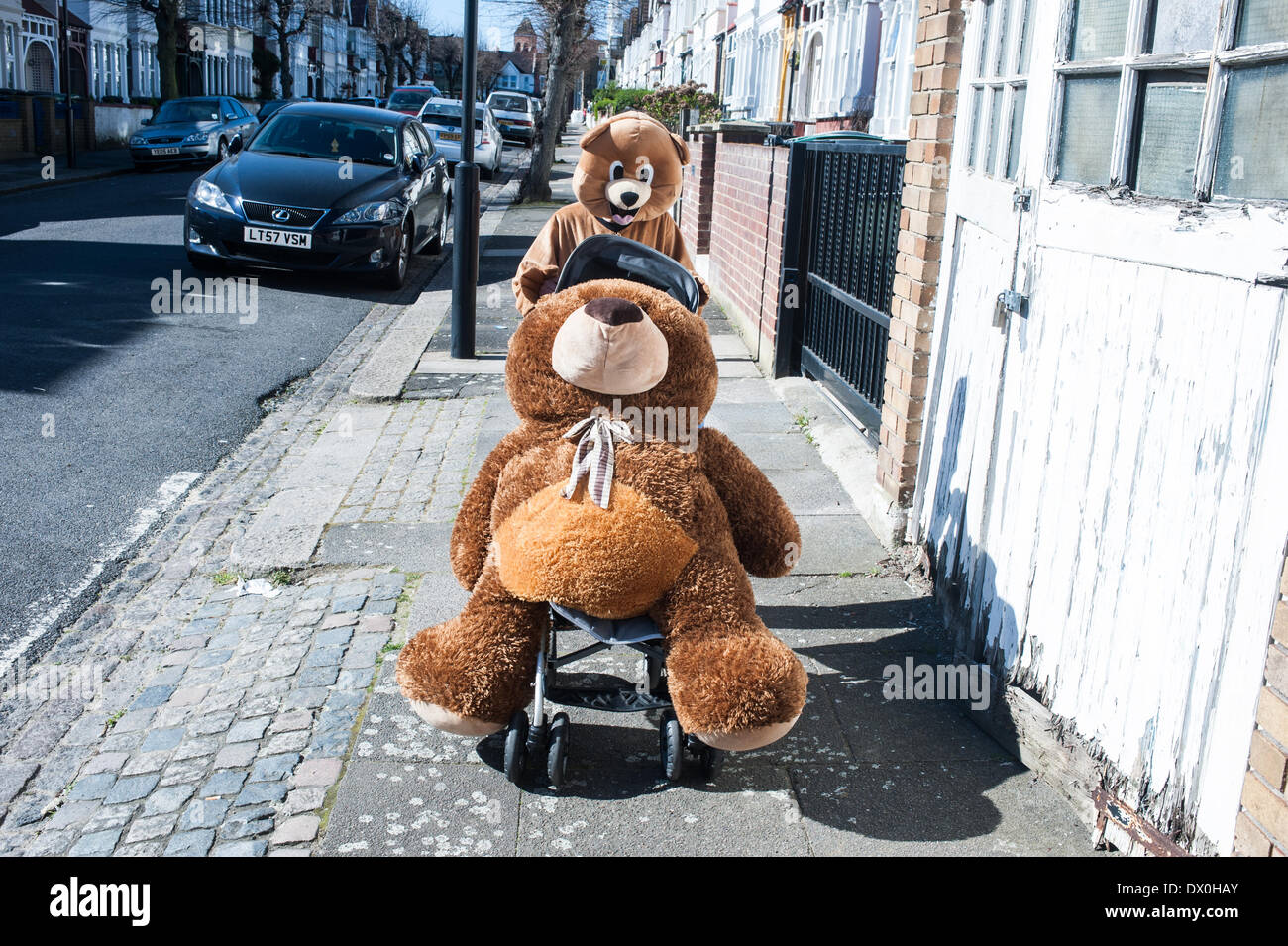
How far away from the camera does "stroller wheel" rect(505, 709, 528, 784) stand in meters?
3.10

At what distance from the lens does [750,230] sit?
→ 8.78 metres

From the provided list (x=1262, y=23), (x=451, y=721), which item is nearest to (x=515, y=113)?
(x=451, y=721)

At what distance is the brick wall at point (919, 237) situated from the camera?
4551mm

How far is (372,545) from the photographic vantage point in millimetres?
4969

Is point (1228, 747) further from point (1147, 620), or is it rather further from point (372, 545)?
point (372, 545)

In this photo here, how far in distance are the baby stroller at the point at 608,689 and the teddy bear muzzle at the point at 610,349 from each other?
44 cm

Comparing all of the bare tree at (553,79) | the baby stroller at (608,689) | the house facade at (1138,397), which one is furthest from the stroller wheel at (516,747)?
the bare tree at (553,79)

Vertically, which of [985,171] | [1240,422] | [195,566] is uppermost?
[985,171]

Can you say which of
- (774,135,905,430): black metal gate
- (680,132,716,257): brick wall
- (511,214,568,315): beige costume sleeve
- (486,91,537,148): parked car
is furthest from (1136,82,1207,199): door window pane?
(486,91,537,148): parked car

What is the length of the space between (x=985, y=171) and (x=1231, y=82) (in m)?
1.51

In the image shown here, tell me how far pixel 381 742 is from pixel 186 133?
26724mm

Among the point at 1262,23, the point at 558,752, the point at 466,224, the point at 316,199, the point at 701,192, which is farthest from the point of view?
the point at 701,192

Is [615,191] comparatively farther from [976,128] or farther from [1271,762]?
[1271,762]

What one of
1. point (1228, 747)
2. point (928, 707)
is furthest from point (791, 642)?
point (1228, 747)
